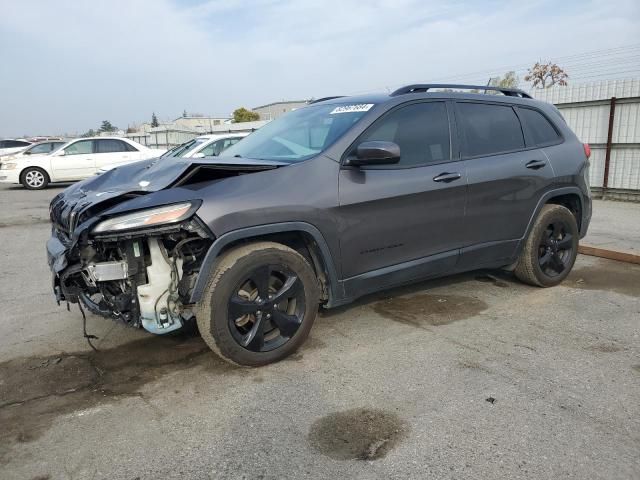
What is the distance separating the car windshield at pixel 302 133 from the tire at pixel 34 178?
1441 cm

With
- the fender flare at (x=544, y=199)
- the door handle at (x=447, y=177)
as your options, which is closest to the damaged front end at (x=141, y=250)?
the door handle at (x=447, y=177)

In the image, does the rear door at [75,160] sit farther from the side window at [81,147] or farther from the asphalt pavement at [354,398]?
the asphalt pavement at [354,398]

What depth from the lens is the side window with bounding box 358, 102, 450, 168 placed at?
3836mm

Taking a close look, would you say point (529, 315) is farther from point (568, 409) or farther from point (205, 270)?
point (205, 270)

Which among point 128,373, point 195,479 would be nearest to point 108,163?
point 128,373

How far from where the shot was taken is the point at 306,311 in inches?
136

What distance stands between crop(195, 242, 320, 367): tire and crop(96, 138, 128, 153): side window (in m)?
14.6

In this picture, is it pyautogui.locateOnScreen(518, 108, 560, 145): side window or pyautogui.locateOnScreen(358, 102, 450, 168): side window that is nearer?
pyautogui.locateOnScreen(358, 102, 450, 168): side window

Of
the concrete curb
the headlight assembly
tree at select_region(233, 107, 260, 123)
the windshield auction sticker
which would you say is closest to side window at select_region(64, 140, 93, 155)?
the windshield auction sticker

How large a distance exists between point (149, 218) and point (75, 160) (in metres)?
15.3

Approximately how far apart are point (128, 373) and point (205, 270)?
94cm

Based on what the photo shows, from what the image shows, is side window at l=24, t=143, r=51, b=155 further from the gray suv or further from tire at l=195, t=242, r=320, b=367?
tire at l=195, t=242, r=320, b=367

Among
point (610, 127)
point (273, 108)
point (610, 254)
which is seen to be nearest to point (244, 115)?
point (273, 108)

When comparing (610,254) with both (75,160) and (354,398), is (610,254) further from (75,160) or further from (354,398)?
(75,160)
